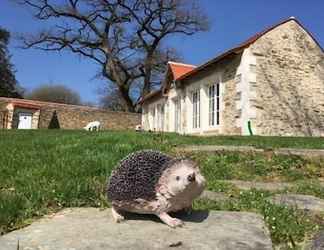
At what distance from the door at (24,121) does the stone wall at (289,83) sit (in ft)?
64.9

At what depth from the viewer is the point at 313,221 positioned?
12.7ft

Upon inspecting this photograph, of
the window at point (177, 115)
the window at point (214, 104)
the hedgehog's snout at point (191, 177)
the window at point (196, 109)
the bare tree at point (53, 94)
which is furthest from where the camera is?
the bare tree at point (53, 94)

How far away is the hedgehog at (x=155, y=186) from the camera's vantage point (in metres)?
2.90

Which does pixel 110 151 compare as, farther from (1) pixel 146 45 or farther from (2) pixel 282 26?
(1) pixel 146 45

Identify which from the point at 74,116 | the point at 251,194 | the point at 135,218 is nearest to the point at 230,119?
the point at 251,194

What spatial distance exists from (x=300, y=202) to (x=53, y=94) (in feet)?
184

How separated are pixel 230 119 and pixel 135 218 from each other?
1644 cm

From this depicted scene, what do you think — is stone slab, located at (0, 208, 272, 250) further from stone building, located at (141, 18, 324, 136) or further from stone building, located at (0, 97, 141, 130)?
stone building, located at (0, 97, 141, 130)

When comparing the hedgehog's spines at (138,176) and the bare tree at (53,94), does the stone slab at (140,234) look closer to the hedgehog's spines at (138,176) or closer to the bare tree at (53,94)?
the hedgehog's spines at (138,176)

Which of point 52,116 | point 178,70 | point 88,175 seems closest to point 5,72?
point 52,116

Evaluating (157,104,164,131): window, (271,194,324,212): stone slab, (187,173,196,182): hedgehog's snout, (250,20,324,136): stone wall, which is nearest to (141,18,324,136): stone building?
(250,20,324,136): stone wall

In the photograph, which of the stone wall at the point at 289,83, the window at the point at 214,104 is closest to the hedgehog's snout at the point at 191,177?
the stone wall at the point at 289,83

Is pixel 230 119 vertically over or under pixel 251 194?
over

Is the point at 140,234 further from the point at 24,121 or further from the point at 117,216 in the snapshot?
the point at 24,121
